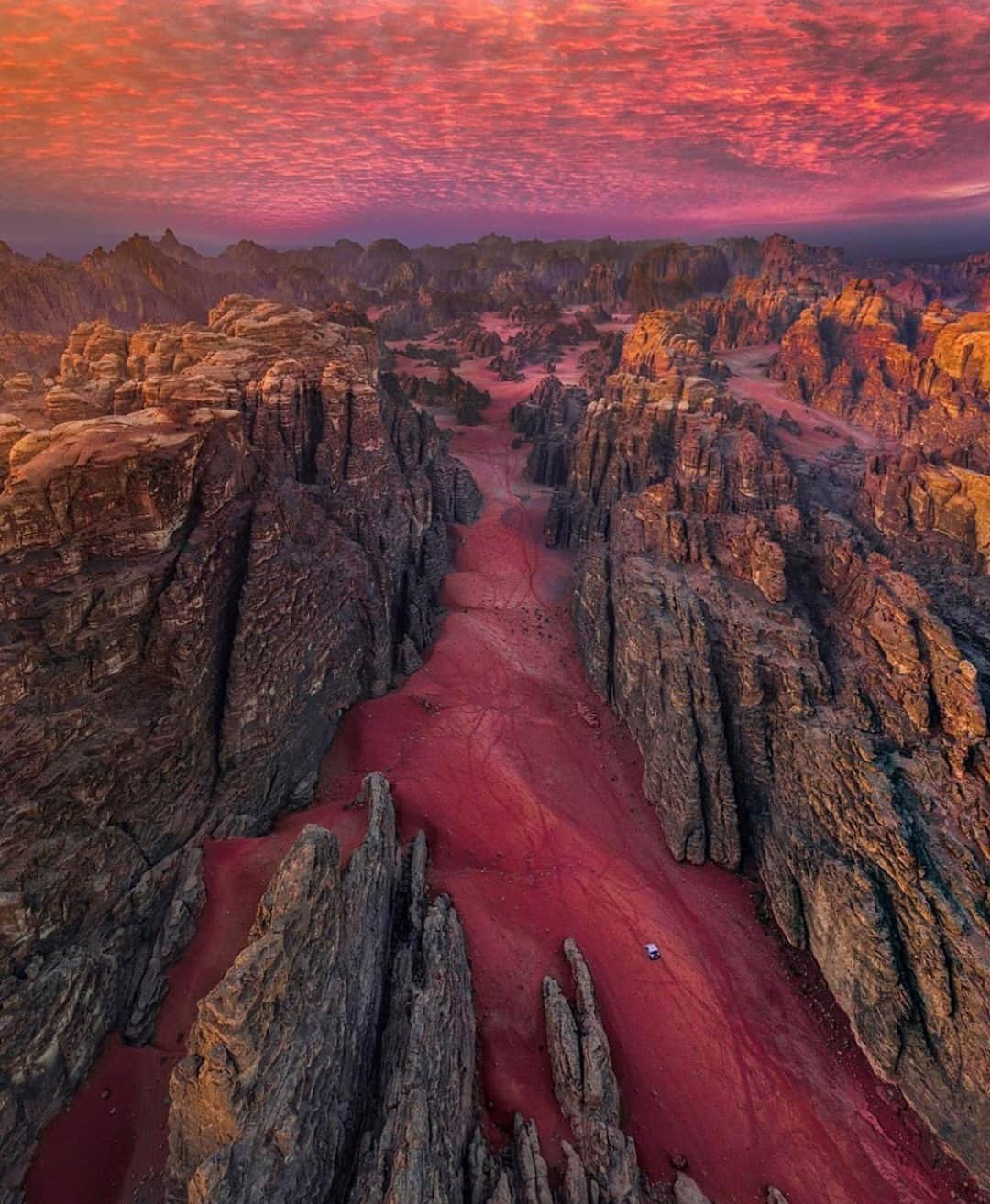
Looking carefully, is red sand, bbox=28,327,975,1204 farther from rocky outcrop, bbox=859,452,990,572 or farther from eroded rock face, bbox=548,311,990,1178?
rocky outcrop, bbox=859,452,990,572

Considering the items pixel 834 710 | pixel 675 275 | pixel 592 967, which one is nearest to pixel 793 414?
pixel 834 710

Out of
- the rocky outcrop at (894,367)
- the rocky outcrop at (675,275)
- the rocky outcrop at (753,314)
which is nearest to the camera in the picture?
the rocky outcrop at (894,367)

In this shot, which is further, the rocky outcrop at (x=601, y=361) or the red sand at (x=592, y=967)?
the rocky outcrop at (x=601, y=361)

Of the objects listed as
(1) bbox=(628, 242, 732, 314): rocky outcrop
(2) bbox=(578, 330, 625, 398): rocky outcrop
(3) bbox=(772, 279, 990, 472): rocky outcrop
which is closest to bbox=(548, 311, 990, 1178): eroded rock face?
(3) bbox=(772, 279, 990, 472): rocky outcrop

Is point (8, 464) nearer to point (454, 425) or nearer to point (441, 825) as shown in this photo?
point (441, 825)

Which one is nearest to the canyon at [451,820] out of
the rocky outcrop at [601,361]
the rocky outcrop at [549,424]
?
the rocky outcrop at [549,424]

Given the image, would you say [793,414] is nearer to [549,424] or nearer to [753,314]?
[549,424]

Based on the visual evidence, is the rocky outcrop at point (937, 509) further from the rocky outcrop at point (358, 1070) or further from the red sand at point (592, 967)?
the rocky outcrop at point (358, 1070)
